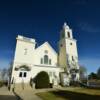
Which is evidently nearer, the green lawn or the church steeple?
the green lawn

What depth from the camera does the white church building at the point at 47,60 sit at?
2217 cm

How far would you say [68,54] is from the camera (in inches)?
1098

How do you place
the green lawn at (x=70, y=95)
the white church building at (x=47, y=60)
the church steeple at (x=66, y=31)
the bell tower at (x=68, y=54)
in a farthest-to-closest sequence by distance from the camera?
the church steeple at (x=66, y=31) < the bell tower at (x=68, y=54) < the white church building at (x=47, y=60) < the green lawn at (x=70, y=95)

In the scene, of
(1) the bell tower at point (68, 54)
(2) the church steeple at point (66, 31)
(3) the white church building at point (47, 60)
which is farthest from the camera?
(2) the church steeple at point (66, 31)

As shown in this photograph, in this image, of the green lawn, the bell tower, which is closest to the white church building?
the bell tower

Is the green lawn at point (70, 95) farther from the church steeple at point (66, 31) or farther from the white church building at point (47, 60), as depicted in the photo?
the church steeple at point (66, 31)

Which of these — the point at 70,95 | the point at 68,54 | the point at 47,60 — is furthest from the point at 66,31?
the point at 70,95

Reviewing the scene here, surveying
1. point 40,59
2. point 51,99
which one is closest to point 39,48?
point 40,59

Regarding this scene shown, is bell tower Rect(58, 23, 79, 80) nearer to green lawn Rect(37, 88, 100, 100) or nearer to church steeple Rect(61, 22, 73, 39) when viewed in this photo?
church steeple Rect(61, 22, 73, 39)

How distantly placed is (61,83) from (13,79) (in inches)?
426

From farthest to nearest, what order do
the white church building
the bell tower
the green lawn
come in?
1. the bell tower
2. the white church building
3. the green lawn

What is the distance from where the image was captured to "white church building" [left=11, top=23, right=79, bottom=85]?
2217 centimetres

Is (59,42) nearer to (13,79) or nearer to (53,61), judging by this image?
(53,61)

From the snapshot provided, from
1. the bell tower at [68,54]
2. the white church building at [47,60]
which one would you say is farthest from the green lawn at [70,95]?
the bell tower at [68,54]
